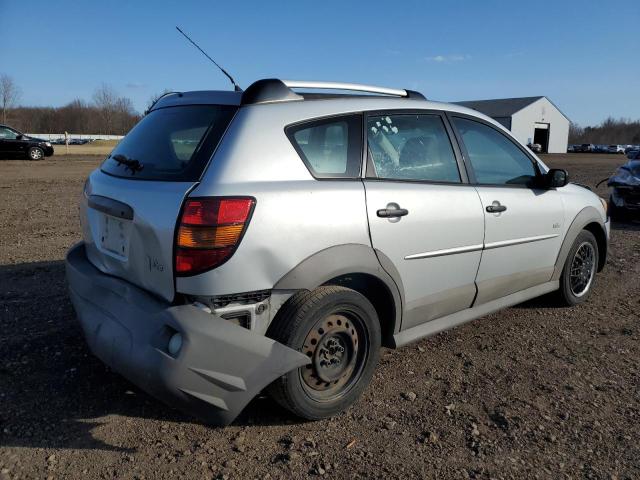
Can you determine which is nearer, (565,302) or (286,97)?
(286,97)

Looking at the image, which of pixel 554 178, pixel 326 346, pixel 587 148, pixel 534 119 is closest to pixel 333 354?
pixel 326 346

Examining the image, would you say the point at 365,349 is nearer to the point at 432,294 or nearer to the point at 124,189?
the point at 432,294

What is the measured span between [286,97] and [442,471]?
2106 mm

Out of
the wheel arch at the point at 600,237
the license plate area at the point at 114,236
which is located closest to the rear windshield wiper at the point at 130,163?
the license plate area at the point at 114,236

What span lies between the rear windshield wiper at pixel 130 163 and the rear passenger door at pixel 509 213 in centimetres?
215

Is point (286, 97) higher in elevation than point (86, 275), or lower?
higher

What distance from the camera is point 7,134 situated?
2305cm

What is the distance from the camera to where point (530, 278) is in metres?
4.24

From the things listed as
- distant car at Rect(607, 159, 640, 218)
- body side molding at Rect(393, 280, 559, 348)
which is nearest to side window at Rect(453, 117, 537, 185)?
body side molding at Rect(393, 280, 559, 348)

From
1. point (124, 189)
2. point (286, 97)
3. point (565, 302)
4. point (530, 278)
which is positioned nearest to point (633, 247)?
point (565, 302)

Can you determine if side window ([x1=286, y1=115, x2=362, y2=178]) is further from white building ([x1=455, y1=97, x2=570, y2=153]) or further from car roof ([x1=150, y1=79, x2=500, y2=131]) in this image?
white building ([x1=455, y1=97, x2=570, y2=153])

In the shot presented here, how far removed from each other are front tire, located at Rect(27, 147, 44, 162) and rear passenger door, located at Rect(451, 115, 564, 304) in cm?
2472

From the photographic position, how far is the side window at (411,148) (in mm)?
3221

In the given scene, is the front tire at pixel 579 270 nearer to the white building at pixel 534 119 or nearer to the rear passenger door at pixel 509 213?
the rear passenger door at pixel 509 213
